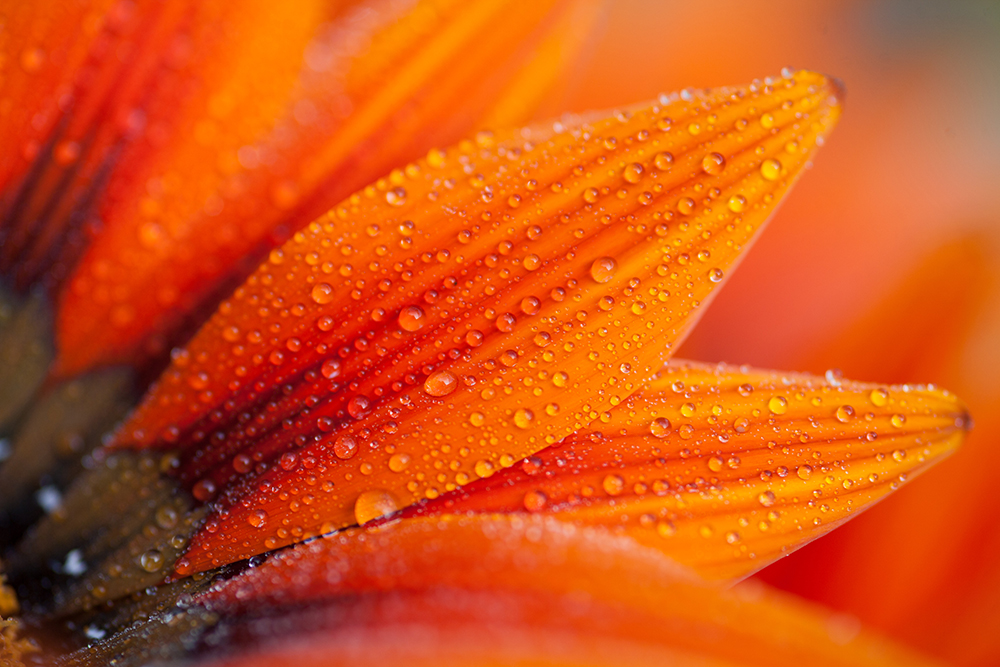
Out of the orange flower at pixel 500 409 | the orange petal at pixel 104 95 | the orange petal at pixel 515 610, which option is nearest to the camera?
the orange petal at pixel 515 610

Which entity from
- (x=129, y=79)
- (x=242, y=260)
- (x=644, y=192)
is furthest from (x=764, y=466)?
(x=129, y=79)

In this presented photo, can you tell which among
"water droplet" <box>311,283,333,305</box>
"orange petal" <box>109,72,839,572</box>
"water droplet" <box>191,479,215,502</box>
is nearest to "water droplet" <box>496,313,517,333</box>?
"orange petal" <box>109,72,839,572</box>

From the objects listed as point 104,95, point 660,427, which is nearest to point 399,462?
point 660,427

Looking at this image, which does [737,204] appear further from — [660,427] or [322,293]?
[322,293]

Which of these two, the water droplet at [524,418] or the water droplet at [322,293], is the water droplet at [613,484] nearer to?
the water droplet at [524,418]

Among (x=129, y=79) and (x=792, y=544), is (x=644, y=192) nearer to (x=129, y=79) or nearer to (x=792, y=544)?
(x=792, y=544)

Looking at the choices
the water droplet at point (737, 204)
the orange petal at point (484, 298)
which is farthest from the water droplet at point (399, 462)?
the water droplet at point (737, 204)
